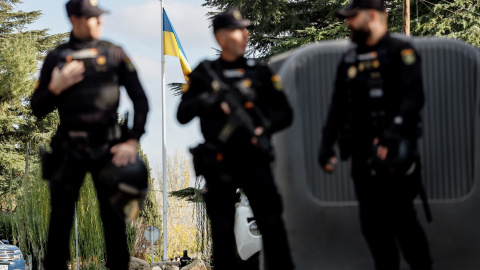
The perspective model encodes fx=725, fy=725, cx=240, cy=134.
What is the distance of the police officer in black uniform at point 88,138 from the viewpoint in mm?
4230

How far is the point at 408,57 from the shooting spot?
4.20 metres

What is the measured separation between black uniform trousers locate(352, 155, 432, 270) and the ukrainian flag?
2172 centimetres

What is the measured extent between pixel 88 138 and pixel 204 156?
0.69m

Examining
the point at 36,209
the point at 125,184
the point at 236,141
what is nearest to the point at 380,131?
the point at 236,141

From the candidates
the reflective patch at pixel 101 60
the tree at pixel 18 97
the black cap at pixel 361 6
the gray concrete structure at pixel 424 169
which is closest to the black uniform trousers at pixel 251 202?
the gray concrete structure at pixel 424 169

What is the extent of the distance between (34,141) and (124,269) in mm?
40573

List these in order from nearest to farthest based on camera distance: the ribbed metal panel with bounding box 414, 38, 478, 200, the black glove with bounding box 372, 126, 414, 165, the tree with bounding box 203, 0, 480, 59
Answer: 1. the black glove with bounding box 372, 126, 414, 165
2. the ribbed metal panel with bounding box 414, 38, 478, 200
3. the tree with bounding box 203, 0, 480, 59

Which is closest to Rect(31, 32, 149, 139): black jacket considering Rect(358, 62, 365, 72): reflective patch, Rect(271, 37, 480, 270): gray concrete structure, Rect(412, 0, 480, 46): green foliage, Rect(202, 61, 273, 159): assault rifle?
Rect(202, 61, 273, 159): assault rifle

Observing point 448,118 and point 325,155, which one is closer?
point 325,155

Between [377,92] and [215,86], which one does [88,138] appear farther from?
[377,92]

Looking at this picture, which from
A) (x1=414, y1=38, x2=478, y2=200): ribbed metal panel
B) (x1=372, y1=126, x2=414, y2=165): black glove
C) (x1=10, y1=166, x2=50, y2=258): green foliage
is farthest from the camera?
(x1=10, y1=166, x2=50, y2=258): green foliage

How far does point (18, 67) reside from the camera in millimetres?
42438

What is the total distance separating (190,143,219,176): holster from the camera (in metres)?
4.15

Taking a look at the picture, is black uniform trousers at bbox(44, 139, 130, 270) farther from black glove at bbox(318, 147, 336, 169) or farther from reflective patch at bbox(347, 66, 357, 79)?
reflective patch at bbox(347, 66, 357, 79)
